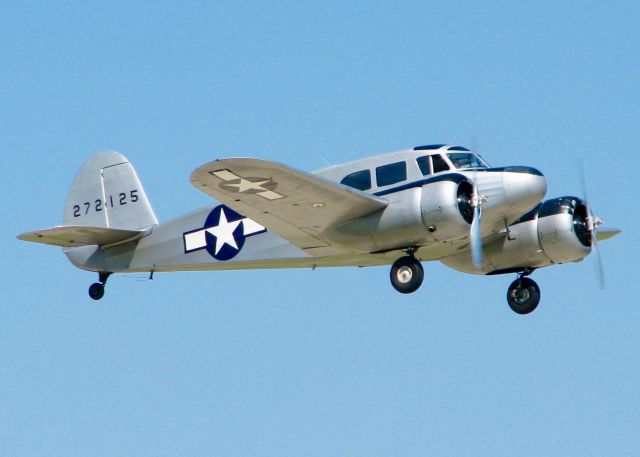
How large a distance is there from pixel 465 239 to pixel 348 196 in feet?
6.79

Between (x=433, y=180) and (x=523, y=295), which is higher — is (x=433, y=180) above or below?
above

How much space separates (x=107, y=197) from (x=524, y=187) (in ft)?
28.3

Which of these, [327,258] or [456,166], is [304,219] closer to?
[327,258]

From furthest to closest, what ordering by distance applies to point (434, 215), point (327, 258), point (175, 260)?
point (175, 260)
point (327, 258)
point (434, 215)

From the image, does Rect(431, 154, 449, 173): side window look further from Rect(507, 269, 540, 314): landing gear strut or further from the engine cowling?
Rect(507, 269, 540, 314): landing gear strut

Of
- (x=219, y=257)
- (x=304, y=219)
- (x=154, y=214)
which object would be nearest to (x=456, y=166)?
(x=304, y=219)

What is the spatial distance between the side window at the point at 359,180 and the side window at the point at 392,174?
0.59 ft

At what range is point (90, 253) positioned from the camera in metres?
22.5

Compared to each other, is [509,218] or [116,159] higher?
[116,159]

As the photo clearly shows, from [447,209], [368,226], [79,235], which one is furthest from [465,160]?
[79,235]

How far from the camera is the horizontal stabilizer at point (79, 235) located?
20828mm

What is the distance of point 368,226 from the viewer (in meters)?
18.9

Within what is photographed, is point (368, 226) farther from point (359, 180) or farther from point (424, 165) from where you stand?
point (424, 165)

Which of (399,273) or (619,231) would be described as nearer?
(399,273)
